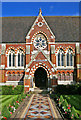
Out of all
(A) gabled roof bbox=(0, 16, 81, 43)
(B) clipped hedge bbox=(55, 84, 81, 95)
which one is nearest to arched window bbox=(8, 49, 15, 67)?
(A) gabled roof bbox=(0, 16, 81, 43)

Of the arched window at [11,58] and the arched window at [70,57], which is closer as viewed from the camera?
the arched window at [70,57]

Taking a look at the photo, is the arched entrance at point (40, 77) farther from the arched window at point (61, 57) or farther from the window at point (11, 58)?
the window at point (11, 58)

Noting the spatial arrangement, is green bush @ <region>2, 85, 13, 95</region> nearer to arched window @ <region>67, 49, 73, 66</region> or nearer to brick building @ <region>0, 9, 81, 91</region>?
brick building @ <region>0, 9, 81, 91</region>

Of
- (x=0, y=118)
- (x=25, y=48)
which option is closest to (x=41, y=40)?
(x=25, y=48)

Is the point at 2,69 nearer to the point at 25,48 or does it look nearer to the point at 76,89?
the point at 25,48

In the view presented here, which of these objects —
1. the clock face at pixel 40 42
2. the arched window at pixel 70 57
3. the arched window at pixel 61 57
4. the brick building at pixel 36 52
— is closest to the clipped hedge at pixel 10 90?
the brick building at pixel 36 52

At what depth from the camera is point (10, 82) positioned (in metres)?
36.2

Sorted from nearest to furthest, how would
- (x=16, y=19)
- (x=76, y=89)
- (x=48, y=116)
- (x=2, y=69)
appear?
(x=48, y=116) < (x=76, y=89) < (x=2, y=69) < (x=16, y=19)

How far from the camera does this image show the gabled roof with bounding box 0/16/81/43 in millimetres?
37219

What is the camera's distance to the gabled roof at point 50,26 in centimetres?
3722

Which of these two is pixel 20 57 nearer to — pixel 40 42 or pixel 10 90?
pixel 40 42

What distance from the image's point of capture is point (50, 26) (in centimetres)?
3884

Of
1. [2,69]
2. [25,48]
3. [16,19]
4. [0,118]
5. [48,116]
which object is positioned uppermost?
[16,19]

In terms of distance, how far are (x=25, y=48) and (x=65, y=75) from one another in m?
11.6
